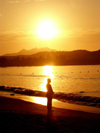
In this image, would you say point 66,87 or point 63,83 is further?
point 63,83

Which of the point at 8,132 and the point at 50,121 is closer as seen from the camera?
the point at 8,132

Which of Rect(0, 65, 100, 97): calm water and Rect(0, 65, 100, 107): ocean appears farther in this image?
Rect(0, 65, 100, 97): calm water

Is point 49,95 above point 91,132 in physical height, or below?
above

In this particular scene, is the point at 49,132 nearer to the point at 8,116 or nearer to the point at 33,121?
the point at 33,121

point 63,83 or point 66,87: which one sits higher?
point 63,83

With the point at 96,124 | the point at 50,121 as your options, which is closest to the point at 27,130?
the point at 50,121

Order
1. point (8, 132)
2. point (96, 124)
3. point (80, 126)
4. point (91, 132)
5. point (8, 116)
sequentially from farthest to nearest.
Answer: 1. point (8, 116)
2. point (96, 124)
3. point (80, 126)
4. point (91, 132)
5. point (8, 132)

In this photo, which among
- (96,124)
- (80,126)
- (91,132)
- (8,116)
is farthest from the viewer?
(8,116)

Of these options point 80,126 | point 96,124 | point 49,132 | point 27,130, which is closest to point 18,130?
point 27,130

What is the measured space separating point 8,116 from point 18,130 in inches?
105

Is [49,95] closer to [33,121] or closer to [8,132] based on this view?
[33,121]

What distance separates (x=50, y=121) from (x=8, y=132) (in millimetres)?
2644

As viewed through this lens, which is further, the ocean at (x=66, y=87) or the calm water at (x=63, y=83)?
the calm water at (x=63, y=83)

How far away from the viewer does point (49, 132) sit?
8.27 meters
